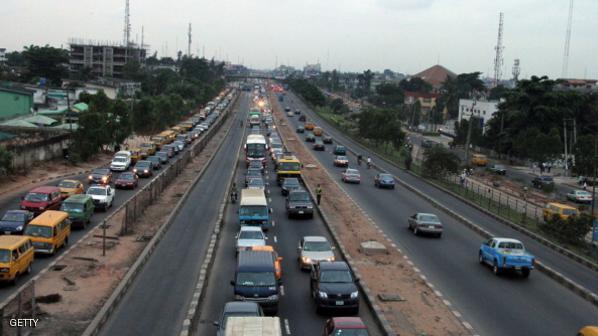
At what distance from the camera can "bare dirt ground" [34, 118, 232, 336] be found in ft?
64.3

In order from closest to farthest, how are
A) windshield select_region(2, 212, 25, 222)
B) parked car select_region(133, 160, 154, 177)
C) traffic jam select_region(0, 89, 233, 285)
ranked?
traffic jam select_region(0, 89, 233, 285) < windshield select_region(2, 212, 25, 222) < parked car select_region(133, 160, 154, 177)

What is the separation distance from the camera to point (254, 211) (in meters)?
35.1

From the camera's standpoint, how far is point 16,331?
17.5m

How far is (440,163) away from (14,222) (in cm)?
4066

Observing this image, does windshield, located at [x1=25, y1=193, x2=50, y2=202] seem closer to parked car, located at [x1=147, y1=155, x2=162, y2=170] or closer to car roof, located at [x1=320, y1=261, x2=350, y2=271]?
car roof, located at [x1=320, y1=261, x2=350, y2=271]

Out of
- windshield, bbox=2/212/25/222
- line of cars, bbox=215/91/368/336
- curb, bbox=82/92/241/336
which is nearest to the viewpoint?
line of cars, bbox=215/91/368/336

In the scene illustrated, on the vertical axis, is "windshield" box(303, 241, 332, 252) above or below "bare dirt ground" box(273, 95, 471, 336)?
above

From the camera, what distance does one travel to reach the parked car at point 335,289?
2058 centimetres

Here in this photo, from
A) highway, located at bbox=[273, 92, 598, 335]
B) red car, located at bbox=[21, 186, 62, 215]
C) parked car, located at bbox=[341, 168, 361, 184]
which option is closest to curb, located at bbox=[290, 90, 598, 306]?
highway, located at bbox=[273, 92, 598, 335]

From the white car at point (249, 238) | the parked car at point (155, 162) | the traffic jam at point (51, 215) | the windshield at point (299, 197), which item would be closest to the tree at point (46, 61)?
the parked car at point (155, 162)

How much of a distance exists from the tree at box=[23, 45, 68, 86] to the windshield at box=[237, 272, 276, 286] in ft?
482

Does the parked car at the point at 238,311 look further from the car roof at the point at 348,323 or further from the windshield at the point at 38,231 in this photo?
the windshield at the point at 38,231

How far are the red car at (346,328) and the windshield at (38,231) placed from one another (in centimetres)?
1513

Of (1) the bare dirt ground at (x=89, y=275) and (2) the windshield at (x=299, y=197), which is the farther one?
(2) the windshield at (x=299, y=197)
